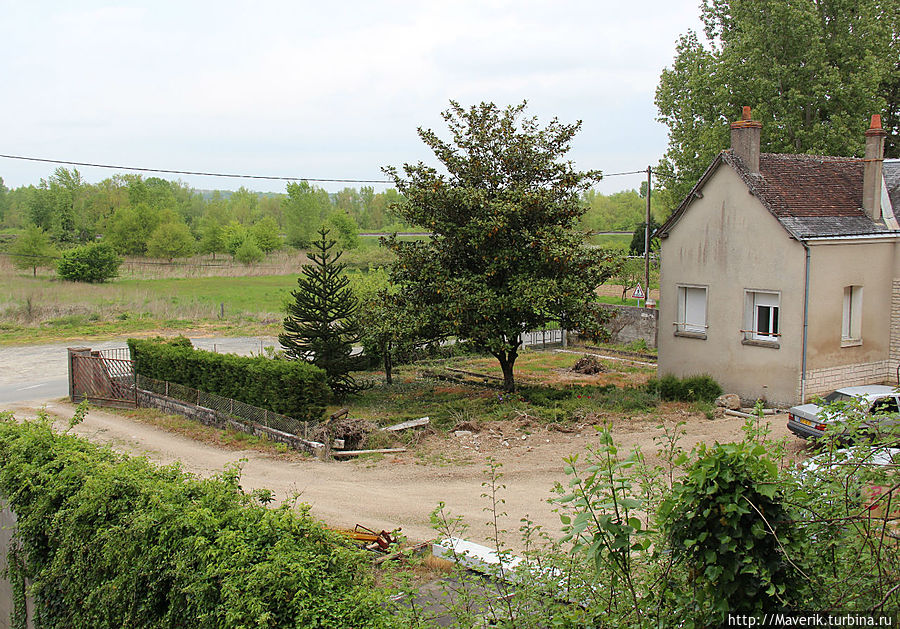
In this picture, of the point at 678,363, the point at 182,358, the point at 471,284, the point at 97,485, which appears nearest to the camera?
the point at 97,485

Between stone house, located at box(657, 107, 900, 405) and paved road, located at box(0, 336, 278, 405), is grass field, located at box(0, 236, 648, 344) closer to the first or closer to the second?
paved road, located at box(0, 336, 278, 405)

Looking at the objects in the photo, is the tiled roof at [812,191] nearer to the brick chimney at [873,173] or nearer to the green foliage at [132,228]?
the brick chimney at [873,173]

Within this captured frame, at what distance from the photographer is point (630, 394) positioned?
21.7m

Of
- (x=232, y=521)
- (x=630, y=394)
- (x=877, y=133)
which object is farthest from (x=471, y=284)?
(x=232, y=521)

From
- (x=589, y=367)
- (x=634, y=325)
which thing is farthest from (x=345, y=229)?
(x=589, y=367)

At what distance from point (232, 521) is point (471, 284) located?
47.6ft

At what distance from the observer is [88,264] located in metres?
57.8

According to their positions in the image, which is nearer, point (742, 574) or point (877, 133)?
point (742, 574)

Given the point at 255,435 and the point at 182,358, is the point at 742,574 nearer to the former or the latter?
the point at 255,435

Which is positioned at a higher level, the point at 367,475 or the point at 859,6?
the point at 859,6

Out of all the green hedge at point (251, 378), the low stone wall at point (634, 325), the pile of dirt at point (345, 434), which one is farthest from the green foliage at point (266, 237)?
the pile of dirt at point (345, 434)

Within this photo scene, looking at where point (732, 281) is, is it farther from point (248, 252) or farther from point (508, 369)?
point (248, 252)

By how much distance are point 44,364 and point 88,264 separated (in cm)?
2928

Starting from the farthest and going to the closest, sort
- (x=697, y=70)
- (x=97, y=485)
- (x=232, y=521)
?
(x=697, y=70), (x=97, y=485), (x=232, y=521)
